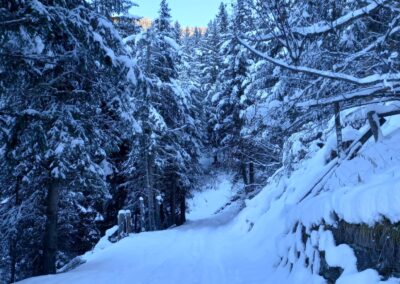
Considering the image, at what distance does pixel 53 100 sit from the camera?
31.2ft

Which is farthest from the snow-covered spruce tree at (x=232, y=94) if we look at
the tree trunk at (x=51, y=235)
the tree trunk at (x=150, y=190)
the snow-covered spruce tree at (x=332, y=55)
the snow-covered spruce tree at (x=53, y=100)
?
the snow-covered spruce tree at (x=332, y=55)

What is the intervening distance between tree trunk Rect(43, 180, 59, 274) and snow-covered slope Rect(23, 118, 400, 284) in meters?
1.28

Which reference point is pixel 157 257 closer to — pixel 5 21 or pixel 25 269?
pixel 5 21

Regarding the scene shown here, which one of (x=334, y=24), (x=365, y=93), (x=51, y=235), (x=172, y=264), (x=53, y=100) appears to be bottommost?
(x=172, y=264)

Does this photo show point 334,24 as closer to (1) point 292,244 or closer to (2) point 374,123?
(2) point 374,123

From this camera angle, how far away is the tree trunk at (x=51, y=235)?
1041 cm

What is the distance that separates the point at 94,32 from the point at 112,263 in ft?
15.9

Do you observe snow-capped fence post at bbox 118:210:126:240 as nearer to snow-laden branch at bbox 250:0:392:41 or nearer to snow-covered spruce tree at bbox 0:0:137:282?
snow-covered spruce tree at bbox 0:0:137:282

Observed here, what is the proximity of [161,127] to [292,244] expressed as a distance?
14.0 meters

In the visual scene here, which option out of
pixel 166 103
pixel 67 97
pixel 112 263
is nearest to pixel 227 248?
pixel 112 263

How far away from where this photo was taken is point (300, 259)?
6.21m

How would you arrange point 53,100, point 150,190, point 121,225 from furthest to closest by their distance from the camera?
point 150,190
point 121,225
point 53,100

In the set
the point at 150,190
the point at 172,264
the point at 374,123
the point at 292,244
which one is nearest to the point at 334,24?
the point at 374,123

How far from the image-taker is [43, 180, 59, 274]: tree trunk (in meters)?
10.4
